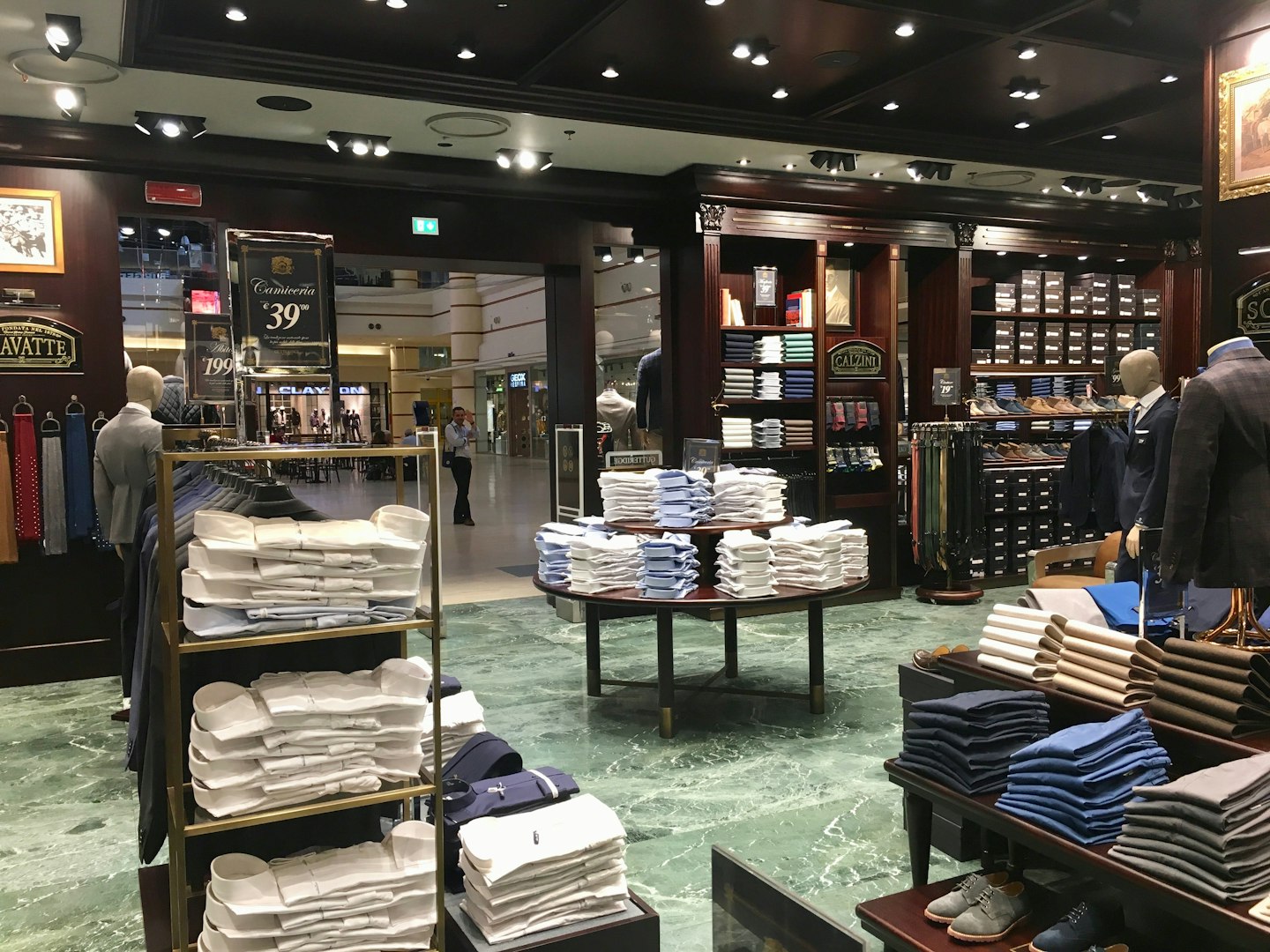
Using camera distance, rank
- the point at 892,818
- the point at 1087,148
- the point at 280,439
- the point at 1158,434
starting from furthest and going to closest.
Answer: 1. the point at 1087,148
2. the point at 1158,434
3. the point at 892,818
4. the point at 280,439

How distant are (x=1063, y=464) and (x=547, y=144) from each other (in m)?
5.55

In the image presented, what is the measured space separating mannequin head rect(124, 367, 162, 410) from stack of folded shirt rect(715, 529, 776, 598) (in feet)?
10.5

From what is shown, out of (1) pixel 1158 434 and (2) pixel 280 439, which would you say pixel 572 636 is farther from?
(2) pixel 280 439

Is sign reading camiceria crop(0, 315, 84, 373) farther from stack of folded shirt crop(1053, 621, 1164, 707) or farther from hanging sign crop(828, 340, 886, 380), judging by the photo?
stack of folded shirt crop(1053, 621, 1164, 707)

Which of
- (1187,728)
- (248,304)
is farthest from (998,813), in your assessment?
(248,304)

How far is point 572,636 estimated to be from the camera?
22.8ft

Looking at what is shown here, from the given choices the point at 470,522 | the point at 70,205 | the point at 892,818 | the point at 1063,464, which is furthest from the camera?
the point at 470,522

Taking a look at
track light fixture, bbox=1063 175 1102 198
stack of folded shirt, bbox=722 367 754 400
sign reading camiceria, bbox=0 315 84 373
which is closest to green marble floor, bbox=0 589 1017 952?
stack of folded shirt, bbox=722 367 754 400

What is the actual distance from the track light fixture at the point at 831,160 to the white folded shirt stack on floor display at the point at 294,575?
593cm

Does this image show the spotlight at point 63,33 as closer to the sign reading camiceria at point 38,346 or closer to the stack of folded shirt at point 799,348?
the sign reading camiceria at point 38,346

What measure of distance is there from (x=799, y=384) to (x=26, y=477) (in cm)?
551

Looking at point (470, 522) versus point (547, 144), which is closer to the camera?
point (547, 144)

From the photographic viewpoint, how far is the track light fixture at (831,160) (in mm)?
7172

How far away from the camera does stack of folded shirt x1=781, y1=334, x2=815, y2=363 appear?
8.03 meters
